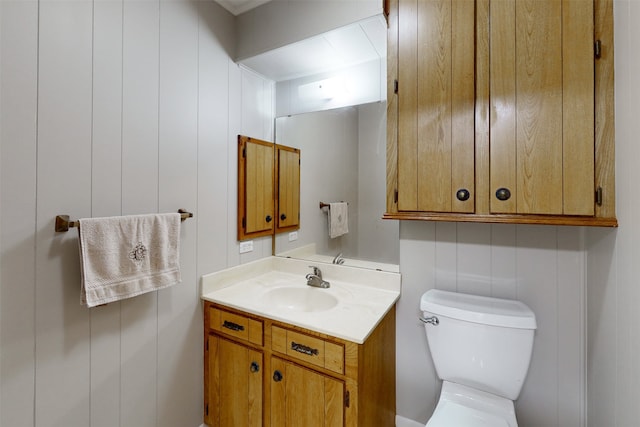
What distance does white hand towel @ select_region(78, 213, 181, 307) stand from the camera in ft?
3.70

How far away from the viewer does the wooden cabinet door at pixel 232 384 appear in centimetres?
145

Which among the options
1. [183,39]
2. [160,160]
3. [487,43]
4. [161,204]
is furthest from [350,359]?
[183,39]

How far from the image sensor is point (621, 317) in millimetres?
919

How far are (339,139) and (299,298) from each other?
105cm

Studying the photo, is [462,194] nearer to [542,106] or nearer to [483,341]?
[542,106]

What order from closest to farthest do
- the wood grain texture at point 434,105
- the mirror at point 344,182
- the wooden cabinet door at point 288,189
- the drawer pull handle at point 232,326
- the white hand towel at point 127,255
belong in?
the white hand towel at point 127,255
the wood grain texture at point 434,105
the drawer pull handle at point 232,326
the mirror at point 344,182
the wooden cabinet door at point 288,189

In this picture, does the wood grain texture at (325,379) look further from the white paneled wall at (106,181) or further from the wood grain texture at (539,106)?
the wood grain texture at (539,106)

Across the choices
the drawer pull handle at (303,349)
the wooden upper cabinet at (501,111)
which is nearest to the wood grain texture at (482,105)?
the wooden upper cabinet at (501,111)

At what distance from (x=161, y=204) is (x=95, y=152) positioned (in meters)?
0.36

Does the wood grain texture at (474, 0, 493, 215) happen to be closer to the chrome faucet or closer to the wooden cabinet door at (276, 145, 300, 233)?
the chrome faucet

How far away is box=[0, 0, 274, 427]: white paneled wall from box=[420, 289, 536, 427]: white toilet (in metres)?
1.30

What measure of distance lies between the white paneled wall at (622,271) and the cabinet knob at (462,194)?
1.51ft

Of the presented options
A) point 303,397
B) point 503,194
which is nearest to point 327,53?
point 503,194

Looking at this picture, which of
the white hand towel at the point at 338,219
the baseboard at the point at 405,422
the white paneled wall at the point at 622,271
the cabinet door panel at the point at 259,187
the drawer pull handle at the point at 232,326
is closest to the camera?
the white paneled wall at the point at 622,271
